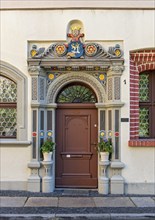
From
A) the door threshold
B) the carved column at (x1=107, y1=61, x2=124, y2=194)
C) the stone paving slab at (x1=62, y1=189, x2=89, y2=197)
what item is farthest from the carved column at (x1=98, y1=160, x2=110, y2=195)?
the stone paving slab at (x1=62, y1=189, x2=89, y2=197)

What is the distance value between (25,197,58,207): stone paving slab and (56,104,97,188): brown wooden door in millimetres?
1006

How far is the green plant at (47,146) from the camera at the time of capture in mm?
8158

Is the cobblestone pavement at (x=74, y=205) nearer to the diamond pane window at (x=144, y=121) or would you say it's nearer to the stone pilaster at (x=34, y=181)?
the stone pilaster at (x=34, y=181)

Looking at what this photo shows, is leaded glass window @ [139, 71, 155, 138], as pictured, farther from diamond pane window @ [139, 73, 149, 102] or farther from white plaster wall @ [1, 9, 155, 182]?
white plaster wall @ [1, 9, 155, 182]

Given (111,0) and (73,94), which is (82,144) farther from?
(111,0)

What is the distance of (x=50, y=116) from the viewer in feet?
28.1

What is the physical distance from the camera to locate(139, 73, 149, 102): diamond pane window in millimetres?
8758

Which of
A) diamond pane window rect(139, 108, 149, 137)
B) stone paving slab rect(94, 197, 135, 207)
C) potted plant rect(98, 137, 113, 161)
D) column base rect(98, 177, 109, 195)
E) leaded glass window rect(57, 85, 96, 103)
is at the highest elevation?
leaded glass window rect(57, 85, 96, 103)

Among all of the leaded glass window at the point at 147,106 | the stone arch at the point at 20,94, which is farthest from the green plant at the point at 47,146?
the leaded glass window at the point at 147,106

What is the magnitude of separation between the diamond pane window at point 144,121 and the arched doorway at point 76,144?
1.24 metres

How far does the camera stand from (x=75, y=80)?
8.59 m

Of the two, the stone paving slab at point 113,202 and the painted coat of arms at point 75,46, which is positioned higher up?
the painted coat of arms at point 75,46

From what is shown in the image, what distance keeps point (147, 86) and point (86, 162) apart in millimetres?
2727

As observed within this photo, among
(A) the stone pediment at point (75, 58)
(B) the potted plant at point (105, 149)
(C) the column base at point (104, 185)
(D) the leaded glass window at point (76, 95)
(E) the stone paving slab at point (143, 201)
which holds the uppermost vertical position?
(A) the stone pediment at point (75, 58)
